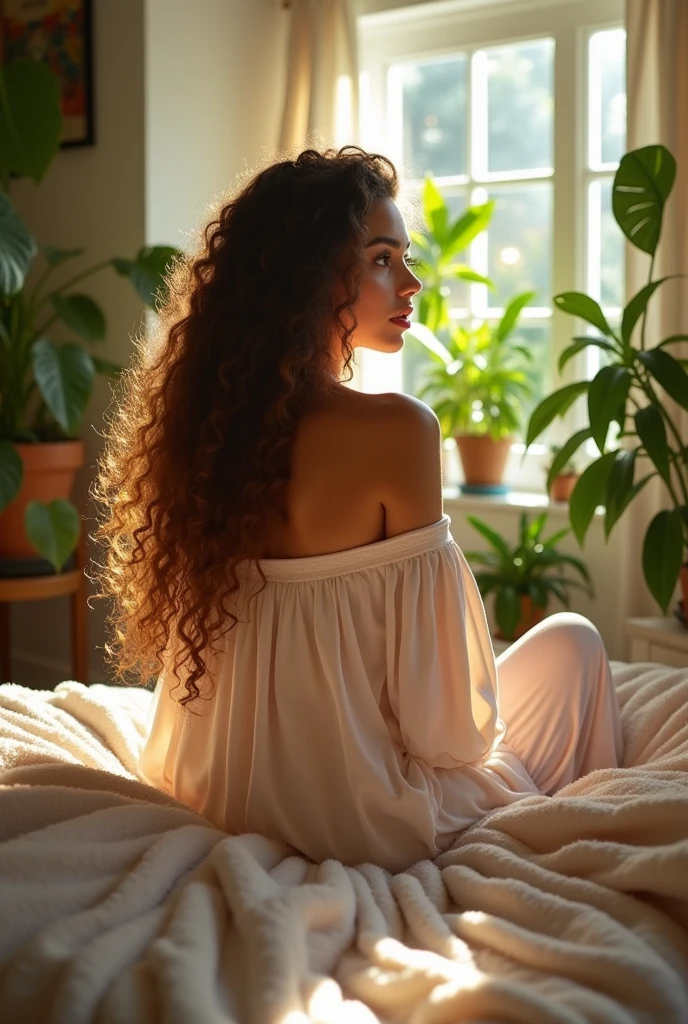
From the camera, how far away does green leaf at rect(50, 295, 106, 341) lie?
3.23 meters

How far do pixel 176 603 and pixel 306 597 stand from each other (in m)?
0.23

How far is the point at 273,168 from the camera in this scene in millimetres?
1640

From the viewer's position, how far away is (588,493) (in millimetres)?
2691

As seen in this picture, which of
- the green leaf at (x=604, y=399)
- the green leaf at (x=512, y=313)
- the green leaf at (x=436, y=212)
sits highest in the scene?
the green leaf at (x=436, y=212)

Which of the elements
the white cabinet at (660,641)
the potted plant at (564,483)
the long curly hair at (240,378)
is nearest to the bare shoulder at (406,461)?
the long curly hair at (240,378)

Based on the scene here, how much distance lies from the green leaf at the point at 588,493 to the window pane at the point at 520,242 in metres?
1.14

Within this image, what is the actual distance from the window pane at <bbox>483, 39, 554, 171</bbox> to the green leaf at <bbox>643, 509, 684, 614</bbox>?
1.58 m

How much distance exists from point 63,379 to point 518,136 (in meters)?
1.74

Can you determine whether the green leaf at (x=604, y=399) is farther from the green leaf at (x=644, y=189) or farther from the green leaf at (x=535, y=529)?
the green leaf at (x=535, y=529)

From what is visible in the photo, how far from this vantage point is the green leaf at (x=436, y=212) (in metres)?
3.59

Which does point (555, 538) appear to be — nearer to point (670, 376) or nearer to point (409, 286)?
point (670, 376)

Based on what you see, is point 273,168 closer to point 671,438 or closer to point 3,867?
point 3,867

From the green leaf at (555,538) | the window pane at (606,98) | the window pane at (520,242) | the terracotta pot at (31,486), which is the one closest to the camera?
the terracotta pot at (31,486)

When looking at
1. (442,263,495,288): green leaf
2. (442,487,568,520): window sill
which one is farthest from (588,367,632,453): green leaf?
(442,263,495,288): green leaf
